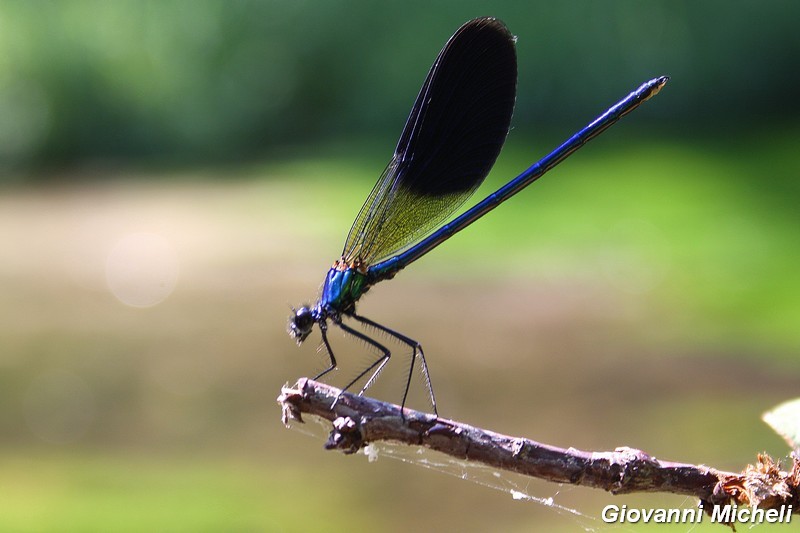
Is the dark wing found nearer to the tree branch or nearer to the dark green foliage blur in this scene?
the tree branch

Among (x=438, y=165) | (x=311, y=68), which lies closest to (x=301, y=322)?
(x=438, y=165)

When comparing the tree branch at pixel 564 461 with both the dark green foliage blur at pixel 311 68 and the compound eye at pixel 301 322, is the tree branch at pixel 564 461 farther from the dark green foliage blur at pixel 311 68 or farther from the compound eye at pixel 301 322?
the dark green foliage blur at pixel 311 68

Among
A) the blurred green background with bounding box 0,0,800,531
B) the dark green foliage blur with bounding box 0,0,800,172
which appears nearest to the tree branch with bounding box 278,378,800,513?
the blurred green background with bounding box 0,0,800,531

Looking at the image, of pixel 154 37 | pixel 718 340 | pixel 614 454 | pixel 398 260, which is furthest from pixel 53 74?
pixel 614 454

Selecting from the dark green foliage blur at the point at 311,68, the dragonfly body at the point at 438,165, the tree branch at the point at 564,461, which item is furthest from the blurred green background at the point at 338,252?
the tree branch at the point at 564,461

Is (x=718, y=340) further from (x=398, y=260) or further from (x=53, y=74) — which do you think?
(x=53, y=74)
